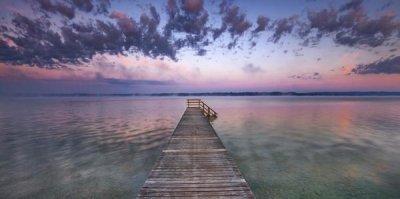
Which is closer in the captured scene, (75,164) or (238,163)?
A: (75,164)

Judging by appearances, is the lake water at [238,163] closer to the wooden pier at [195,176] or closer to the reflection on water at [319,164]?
the reflection on water at [319,164]

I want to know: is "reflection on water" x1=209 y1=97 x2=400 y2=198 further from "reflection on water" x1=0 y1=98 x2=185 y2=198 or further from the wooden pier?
"reflection on water" x1=0 y1=98 x2=185 y2=198

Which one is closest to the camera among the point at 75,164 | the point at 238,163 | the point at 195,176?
the point at 195,176

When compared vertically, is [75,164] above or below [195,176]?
below

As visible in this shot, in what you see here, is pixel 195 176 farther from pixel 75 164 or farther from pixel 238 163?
pixel 75 164

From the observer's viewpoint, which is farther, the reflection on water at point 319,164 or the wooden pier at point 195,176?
the reflection on water at point 319,164

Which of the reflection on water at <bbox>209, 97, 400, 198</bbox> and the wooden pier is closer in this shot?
the wooden pier

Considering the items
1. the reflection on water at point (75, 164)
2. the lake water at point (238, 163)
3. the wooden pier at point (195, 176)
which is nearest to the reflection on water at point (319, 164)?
the lake water at point (238, 163)

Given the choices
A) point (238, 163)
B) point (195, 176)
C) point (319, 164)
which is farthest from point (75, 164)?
point (319, 164)

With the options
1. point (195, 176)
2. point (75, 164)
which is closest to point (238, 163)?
point (195, 176)

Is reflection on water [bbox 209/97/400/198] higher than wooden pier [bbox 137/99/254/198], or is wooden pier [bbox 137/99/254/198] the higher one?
wooden pier [bbox 137/99/254/198]

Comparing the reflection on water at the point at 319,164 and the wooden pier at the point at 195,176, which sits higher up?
the wooden pier at the point at 195,176

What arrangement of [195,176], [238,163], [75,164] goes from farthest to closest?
1. [238,163]
2. [75,164]
3. [195,176]

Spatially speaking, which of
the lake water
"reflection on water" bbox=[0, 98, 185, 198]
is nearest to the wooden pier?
the lake water
